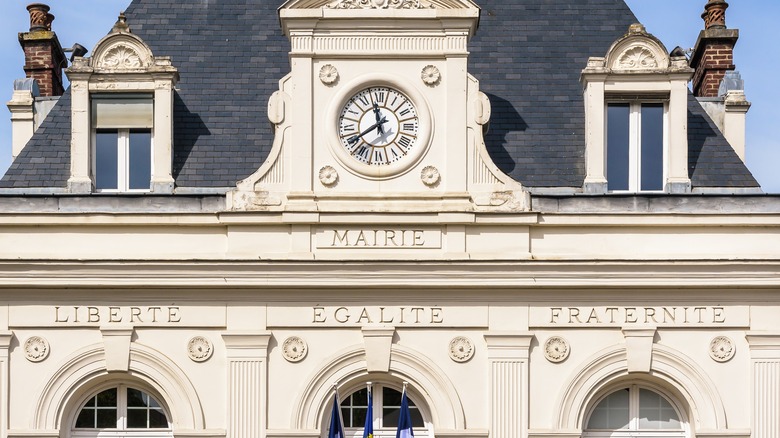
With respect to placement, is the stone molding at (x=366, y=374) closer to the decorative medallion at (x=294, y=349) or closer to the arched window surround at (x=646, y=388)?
the decorative medallion at (x=294, y=349)

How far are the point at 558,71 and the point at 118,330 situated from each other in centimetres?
846

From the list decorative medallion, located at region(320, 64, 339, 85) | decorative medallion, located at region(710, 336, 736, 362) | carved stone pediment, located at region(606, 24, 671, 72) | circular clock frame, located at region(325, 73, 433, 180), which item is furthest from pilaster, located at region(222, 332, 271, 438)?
carved stone pediment, located at region(606, 24, 671, 72)

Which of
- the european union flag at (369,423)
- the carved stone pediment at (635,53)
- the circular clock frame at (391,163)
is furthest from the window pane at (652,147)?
the european union flag at (369,423)

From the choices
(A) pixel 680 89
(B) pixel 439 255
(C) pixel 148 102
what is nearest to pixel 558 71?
(A) pixel 680 89

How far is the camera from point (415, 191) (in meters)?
29.4

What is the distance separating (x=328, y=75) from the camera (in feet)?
97.1

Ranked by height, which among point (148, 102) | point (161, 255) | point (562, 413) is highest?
point (148, 102)

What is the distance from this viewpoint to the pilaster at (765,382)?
28.7 m

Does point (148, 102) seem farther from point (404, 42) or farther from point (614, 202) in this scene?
point (614, 202)

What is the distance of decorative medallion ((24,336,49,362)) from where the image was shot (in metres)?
29.0

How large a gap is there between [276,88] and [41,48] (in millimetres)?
5022

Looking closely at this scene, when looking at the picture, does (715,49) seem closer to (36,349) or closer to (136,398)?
(136,398)

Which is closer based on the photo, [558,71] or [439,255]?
[439,255]

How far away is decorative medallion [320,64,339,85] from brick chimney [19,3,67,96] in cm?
640
